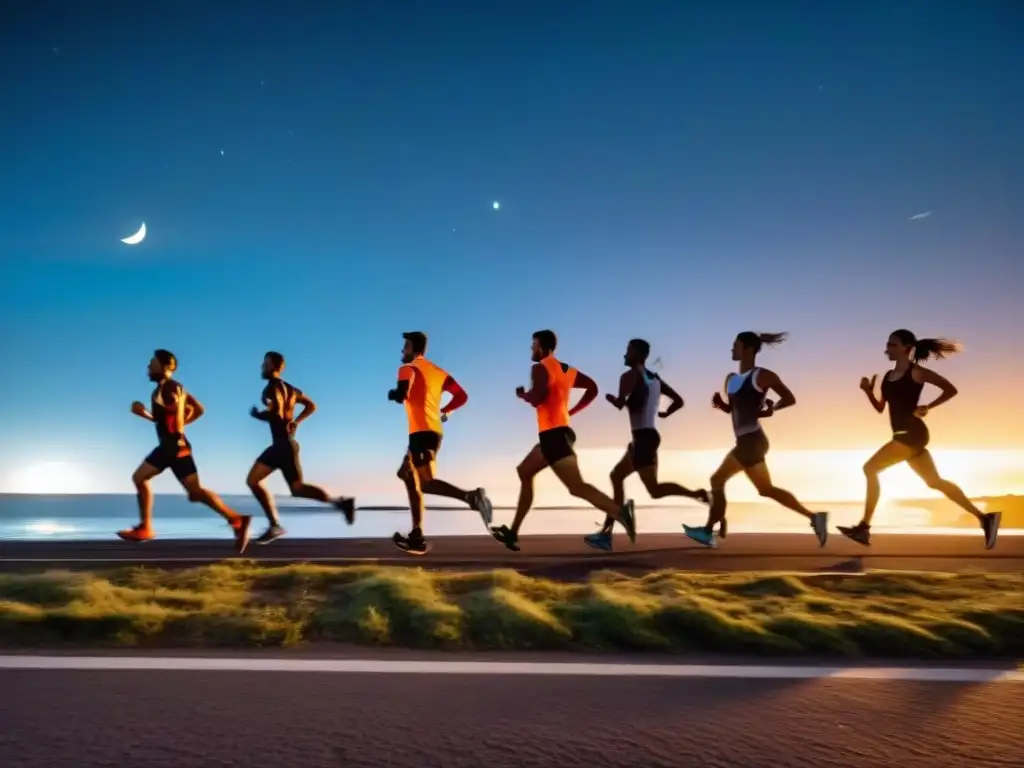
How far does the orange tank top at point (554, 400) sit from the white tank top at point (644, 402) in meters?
1.03

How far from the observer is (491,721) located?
9.92 feet

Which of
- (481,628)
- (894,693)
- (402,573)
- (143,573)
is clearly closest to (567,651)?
(481,628)

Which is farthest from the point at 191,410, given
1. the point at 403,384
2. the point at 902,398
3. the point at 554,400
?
the point at 902,398

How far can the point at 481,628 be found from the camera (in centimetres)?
468

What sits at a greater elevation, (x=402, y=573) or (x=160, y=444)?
(x=160, y=444)

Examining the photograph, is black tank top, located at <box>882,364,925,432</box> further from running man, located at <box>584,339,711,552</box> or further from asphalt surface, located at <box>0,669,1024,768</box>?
asphalt surface, located at <box>0,669,1024,768</box>

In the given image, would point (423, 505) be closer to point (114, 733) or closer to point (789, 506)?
point (789, 506)

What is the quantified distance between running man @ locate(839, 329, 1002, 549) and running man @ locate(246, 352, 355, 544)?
626cm

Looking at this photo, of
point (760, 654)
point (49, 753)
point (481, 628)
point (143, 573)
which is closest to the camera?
point (49, 753)

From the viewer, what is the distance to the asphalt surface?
266cm

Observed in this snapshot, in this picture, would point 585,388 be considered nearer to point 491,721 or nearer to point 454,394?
point 454,394

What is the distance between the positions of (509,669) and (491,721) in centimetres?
82

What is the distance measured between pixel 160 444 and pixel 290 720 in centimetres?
767

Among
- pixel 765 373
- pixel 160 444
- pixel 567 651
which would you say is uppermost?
pixel 765 373
